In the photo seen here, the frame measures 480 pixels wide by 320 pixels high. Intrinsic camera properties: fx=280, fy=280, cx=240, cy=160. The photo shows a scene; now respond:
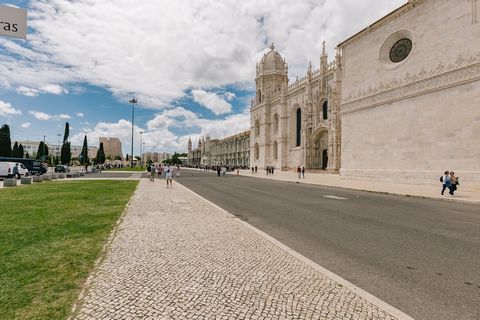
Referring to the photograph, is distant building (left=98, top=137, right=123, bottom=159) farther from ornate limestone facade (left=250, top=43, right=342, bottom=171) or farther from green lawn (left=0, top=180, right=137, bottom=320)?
green lawn (left=0, top=180, right=137, bottom=320)

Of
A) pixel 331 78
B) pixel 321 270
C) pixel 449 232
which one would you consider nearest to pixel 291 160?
pixel 331 78

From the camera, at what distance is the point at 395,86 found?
973 inches

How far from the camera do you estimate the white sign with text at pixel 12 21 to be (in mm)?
3578

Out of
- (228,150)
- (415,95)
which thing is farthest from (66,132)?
(415,95)

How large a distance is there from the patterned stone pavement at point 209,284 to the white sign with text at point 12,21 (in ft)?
11.2

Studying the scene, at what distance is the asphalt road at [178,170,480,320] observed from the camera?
11.7 ft

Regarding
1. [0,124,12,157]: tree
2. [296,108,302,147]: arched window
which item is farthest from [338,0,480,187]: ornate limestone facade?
[0,124,12,157]: tree

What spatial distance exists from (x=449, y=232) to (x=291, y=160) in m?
48.4

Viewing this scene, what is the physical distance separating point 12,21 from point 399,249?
7475 millimetres

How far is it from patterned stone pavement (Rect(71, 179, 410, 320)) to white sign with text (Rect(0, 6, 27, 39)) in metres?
3.41

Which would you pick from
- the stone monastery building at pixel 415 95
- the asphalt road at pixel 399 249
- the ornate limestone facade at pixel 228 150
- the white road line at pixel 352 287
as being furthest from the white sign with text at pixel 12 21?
the ornate limestone facade at pixel 228 150

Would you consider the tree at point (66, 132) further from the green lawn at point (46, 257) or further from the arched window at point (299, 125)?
the green lawn at point (46, 257)

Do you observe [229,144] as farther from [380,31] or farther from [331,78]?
[380,31]

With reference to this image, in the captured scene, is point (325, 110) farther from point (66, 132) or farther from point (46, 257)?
point (66, 132)
